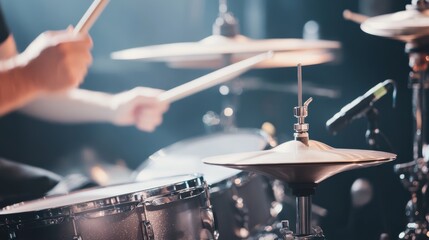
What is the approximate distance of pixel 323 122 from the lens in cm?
348

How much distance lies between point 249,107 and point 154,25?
674mm

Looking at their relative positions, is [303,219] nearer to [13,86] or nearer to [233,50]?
[13,86]

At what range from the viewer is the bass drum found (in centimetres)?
227

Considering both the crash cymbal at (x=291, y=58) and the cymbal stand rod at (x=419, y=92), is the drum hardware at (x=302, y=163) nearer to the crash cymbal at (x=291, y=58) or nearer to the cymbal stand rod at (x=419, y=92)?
the cymbal stand rod at (x=419, y=92)

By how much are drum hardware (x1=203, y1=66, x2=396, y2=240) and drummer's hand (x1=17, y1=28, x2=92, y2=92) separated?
63 centimetres

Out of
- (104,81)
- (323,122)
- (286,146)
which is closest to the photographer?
(286,146)

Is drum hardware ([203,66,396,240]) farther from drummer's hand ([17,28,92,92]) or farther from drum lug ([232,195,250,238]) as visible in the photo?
drummer's hand ([17,28,92,92])

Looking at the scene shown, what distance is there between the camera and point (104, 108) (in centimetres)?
303

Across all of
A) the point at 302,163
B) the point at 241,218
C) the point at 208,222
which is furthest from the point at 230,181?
the point at 302,163

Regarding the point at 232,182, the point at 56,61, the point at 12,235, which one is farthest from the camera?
the point at 232,182

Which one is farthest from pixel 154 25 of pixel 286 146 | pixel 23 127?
pixel 286 146

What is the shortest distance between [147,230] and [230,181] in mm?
488

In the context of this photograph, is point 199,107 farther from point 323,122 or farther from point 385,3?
point 385,3

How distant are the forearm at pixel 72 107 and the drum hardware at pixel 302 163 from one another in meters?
1.32
